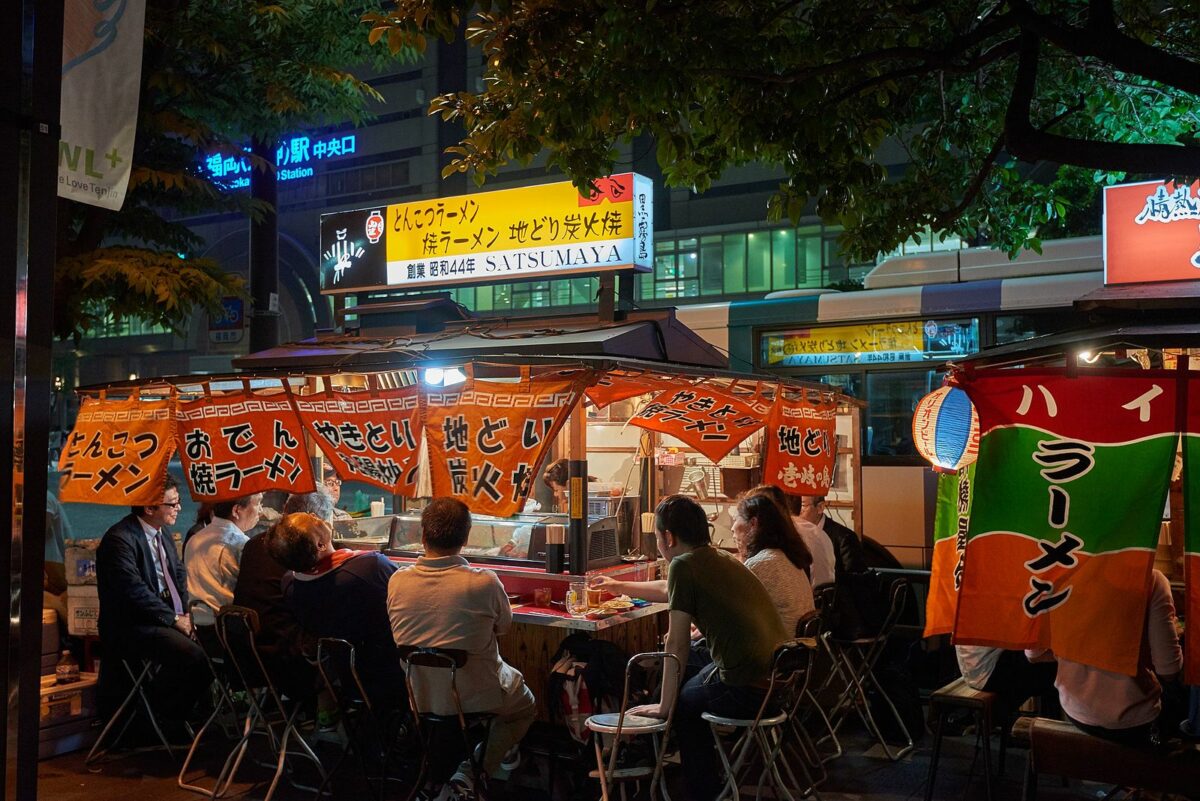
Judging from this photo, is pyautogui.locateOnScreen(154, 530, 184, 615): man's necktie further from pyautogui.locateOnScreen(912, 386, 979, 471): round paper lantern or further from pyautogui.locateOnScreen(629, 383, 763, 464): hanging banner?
pyautogui.locateOnScreen(912, 386, 979, 471): round paper lantern

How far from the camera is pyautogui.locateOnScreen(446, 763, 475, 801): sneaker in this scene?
6312 mm

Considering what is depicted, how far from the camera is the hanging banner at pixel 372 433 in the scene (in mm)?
7547

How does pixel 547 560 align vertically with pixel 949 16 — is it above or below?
below

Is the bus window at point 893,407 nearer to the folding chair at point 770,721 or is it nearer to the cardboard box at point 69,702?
the folding chair at point 770,721

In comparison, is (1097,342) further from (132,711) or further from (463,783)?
(132,711)

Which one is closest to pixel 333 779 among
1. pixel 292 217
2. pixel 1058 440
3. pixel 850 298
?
pixel 1058 440

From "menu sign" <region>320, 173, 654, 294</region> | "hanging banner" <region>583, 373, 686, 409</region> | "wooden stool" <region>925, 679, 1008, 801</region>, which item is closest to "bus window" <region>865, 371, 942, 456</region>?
"hanging banner" <region>583, 373, 686, 409</region>

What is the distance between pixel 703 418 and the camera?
8625 millimetres

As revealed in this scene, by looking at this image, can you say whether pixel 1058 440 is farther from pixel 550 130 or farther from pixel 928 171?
pixel 928 171

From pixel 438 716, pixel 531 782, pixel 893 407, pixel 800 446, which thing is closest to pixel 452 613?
pixel 438 716

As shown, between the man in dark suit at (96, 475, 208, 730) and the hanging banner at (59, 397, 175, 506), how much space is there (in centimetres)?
27

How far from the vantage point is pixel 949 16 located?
24.5 ft

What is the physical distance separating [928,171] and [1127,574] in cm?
512

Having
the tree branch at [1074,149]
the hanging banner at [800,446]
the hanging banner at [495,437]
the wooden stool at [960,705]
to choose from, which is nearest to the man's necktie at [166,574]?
the hanging banner at [495,437]
